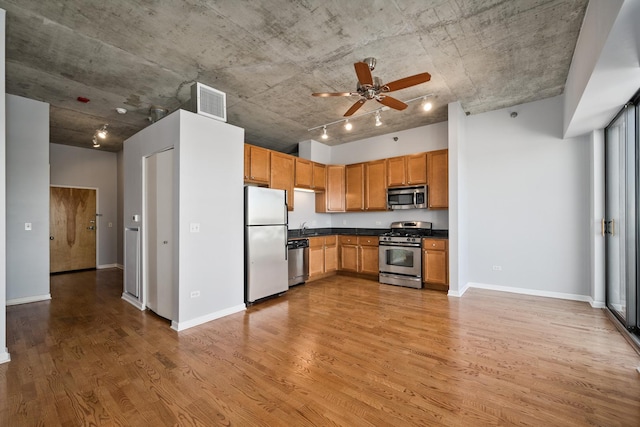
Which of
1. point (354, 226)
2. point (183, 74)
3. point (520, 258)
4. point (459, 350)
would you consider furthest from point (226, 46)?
point (520, 258)

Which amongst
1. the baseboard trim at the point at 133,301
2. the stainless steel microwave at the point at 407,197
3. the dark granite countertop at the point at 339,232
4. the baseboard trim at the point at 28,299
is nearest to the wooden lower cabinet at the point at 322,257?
the dark granite countertop at the point at 339,232

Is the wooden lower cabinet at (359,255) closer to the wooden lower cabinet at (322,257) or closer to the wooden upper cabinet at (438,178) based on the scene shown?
the wooden lower cabinet at (322,257)

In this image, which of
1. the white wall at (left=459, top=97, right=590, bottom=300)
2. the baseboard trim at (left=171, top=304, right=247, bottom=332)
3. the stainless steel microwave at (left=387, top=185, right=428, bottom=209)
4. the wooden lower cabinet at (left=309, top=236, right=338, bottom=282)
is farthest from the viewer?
the wooden lower cabinet at (left=309, top=236, right=338, bottom=282)

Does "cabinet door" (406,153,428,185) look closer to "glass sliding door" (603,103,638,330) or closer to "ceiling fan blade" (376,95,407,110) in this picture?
"ceiling fan blade" (376,95,407,110)

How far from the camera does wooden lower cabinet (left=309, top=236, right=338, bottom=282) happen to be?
5551 mm

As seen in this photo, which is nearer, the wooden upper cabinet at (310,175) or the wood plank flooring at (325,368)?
the wood plank flooring at (325,368)

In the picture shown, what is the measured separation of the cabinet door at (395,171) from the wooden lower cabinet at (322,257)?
5.65ft

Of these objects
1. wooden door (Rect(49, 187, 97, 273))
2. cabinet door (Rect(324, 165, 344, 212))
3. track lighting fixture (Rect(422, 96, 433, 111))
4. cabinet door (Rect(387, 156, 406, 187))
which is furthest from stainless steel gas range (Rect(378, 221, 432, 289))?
wooden door (Rect(49, 187, 97, 273))

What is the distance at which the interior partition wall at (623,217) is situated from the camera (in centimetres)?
287

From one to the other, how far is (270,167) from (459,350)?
3.80 m

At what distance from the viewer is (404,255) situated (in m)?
5.15

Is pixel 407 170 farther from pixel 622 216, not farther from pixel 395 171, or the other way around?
pixel 622 216

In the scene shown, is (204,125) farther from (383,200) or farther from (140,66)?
(383,200)

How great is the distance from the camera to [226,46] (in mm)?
2889
